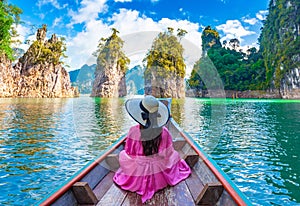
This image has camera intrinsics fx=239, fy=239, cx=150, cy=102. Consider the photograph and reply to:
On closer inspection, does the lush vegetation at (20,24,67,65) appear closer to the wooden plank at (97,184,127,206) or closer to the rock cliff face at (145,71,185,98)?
the rock cliff face at (145,71,185,98)

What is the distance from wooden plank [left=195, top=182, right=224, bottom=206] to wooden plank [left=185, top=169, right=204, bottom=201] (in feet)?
0.84

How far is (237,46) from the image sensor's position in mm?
85125

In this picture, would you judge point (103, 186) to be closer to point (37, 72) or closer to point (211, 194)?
point (211, 194)

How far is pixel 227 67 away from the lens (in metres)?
71.8

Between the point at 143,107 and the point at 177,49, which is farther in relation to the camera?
the point at 177,49

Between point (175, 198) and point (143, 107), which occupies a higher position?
point (143, 107)

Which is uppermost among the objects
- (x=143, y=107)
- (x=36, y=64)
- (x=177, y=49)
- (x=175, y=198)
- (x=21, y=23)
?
(x=21, y=23)

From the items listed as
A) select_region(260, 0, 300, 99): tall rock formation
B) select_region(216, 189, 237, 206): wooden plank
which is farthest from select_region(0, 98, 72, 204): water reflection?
select_region(260, 0, 300, 99): tall rock formation

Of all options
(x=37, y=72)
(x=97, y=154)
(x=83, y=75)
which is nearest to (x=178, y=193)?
(x=97, y=154)

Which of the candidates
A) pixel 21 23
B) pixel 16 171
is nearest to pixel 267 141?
pixel 16 171

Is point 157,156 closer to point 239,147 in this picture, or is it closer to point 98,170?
point 98,170

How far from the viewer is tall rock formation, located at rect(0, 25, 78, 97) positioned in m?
47.1

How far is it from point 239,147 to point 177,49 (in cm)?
1019

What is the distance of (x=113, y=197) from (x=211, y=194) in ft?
3.76
